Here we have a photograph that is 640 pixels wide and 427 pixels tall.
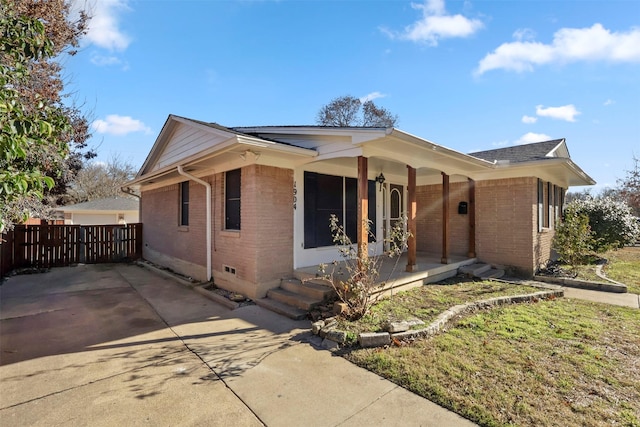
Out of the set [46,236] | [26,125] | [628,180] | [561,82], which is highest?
[561,82]

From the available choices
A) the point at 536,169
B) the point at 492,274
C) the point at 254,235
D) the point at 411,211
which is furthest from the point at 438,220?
the point at 254,235

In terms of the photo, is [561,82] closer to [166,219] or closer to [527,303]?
[527,303]

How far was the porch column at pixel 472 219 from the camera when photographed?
9000 millimetres

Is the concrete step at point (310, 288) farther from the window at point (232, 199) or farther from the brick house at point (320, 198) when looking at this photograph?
the window at point (232, 199)

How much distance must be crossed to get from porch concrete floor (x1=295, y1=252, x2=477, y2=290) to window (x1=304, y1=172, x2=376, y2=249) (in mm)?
728

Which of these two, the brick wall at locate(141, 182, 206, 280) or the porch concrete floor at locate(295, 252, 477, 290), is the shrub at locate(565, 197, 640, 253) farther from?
the brick wall at locate(141, 182, 206, 280)

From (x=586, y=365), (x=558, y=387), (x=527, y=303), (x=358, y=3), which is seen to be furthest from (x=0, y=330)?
(x=358, y=3)

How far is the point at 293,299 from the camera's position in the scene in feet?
18.1

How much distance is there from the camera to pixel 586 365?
11.0ft

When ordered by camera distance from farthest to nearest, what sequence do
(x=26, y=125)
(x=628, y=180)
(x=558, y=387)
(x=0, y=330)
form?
(x=628, y=180)
(x=0, y=330)
(x=558, y=387)
(x=26, y=125)

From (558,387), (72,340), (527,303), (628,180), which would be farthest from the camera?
(628,180)

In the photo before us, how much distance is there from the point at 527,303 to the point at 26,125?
25.1ft

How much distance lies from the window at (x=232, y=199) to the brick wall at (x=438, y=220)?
659cm

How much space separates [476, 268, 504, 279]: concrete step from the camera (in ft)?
25.5
